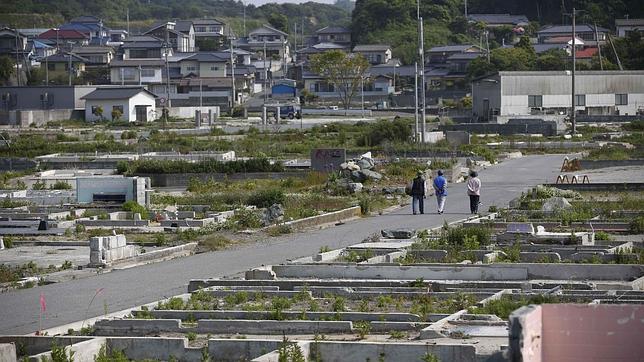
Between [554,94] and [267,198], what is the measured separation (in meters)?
41.6

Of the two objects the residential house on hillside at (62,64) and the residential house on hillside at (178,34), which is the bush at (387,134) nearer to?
the residential house on hillside at (62,64)

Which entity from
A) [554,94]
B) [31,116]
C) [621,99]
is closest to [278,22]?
[31,116]

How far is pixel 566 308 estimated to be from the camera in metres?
12.0

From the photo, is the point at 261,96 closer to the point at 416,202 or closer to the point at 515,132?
the point at 515,132

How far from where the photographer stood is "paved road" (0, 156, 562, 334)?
56.6ft

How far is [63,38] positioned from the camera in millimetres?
132500

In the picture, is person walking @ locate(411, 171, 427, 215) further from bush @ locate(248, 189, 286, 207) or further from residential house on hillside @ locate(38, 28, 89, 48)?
residential house on hillside @ locate(38, 28, 89, 48)

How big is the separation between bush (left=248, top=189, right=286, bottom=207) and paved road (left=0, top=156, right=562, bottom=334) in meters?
2.76

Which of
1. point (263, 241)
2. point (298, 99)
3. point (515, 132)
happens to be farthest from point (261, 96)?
point (263, 241)

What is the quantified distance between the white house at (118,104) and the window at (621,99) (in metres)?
27.7

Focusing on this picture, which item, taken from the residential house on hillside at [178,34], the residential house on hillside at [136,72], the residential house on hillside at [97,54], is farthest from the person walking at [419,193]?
the residential house on hillside at [178,34]

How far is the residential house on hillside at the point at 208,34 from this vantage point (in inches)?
5226

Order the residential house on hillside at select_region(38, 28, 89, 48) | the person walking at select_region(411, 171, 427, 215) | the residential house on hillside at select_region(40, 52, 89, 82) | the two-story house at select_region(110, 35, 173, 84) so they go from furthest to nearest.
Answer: the residential house on hillside at select_region(38, 28, 89, 48) < the residential house on hillside at select_region(40, 52, 89, 82) < the two-story house at select_region(110, 35, 173, 84) < the person walking at select_region(411, 171, 427, 215)

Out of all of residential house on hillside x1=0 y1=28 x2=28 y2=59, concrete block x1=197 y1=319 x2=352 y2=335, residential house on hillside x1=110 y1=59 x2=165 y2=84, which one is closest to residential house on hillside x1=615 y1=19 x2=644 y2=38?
residential house on hillside x1=110 y1=59 x2=165 y2=84
